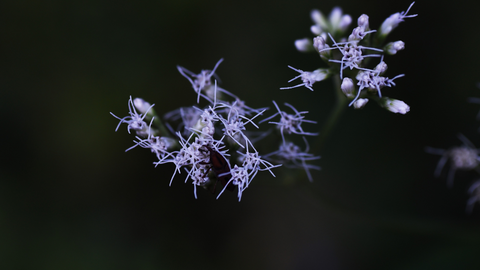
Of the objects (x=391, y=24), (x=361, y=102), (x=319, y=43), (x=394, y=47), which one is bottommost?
(x=361, y=102)

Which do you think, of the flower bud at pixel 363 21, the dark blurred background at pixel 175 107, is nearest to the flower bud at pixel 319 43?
the flower bud at pixel 363 21

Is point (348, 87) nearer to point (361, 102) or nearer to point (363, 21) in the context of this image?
point (361, 102)

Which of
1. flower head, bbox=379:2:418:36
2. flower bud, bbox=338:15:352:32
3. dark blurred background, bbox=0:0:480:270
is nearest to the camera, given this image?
flower head, bbox=379:2:418:36

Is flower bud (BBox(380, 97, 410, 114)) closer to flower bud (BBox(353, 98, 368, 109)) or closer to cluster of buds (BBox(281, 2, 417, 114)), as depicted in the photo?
cluster of buds (BBox(281, 2, 417, 114))

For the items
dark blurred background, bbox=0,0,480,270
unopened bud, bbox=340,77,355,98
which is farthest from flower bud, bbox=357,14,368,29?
dark blurred background, bbox=0,0,480,270

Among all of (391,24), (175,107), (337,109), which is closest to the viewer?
(391,24)

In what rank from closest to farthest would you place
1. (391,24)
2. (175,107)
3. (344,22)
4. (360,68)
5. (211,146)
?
1. (360,68)
2. (211,146)
3. (391,24)
4. (344,22)
5. (175,107)

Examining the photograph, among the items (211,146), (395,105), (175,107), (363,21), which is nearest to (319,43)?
(363,21)

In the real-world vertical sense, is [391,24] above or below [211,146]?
above
